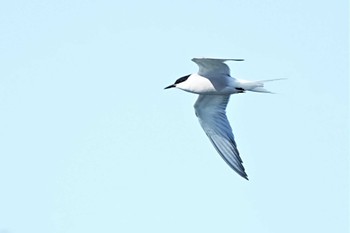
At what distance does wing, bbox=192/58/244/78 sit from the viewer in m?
16.1

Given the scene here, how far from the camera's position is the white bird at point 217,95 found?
53.8ft

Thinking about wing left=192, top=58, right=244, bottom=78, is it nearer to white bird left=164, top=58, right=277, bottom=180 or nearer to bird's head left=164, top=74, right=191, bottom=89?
white bird left=164, top=58, right=277, bottom=180

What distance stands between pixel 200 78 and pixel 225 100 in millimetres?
1777

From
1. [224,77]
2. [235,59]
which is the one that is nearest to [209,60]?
[224,77]

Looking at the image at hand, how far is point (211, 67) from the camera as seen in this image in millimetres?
16406

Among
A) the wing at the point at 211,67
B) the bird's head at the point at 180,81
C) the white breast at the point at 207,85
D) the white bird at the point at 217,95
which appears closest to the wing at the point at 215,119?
the white bird at the point at 217,95

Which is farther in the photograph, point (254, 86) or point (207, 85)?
point (207, 85)

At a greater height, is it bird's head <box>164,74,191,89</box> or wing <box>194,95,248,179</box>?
bird's head <box>164,74,191,89</box>

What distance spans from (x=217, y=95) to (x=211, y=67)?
4.96 feet

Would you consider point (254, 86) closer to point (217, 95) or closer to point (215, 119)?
point (217, 95)

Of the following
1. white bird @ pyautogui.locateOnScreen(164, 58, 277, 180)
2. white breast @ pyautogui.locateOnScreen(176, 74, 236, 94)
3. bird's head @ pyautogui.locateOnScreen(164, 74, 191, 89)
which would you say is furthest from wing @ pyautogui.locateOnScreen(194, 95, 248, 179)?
white breast @ pyautogui.locateOnScreen(176, 74, 236, 94)

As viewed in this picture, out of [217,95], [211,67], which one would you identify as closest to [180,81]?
[211,67]

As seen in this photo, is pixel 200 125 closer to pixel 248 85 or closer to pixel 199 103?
pixel 199 103

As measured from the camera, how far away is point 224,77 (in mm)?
16562
